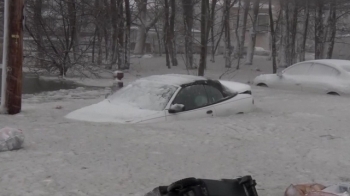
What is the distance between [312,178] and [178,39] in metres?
34.8

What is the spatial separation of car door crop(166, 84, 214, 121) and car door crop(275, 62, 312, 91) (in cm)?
712

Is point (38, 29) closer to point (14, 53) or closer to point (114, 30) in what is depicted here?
point (114, 30)

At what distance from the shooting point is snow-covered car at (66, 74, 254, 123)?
9.59m

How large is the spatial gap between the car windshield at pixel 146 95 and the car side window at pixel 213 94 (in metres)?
0.79

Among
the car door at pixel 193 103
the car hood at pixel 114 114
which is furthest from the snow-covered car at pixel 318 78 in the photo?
the car hood at pixel 114 114

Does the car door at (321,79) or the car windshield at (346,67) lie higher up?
the car windshield at (346,67)

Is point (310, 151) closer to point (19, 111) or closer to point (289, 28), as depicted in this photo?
point (19, 111)

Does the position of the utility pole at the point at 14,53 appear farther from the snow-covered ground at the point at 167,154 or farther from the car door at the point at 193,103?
the car door at the point at 193,103

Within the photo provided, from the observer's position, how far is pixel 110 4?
28.4 metres

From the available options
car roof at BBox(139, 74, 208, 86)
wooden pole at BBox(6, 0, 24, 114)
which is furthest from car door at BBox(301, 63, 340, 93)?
wooden pole at BBox(6, 0, 24, 114)

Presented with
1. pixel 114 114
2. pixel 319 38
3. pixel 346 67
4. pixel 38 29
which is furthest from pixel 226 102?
pixel 319 38

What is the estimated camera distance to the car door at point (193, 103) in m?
9.78

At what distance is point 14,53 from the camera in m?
10.7

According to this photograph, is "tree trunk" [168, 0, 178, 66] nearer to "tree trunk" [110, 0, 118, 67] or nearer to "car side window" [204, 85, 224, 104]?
"tree trunk" [110, 0, 118, 67]
